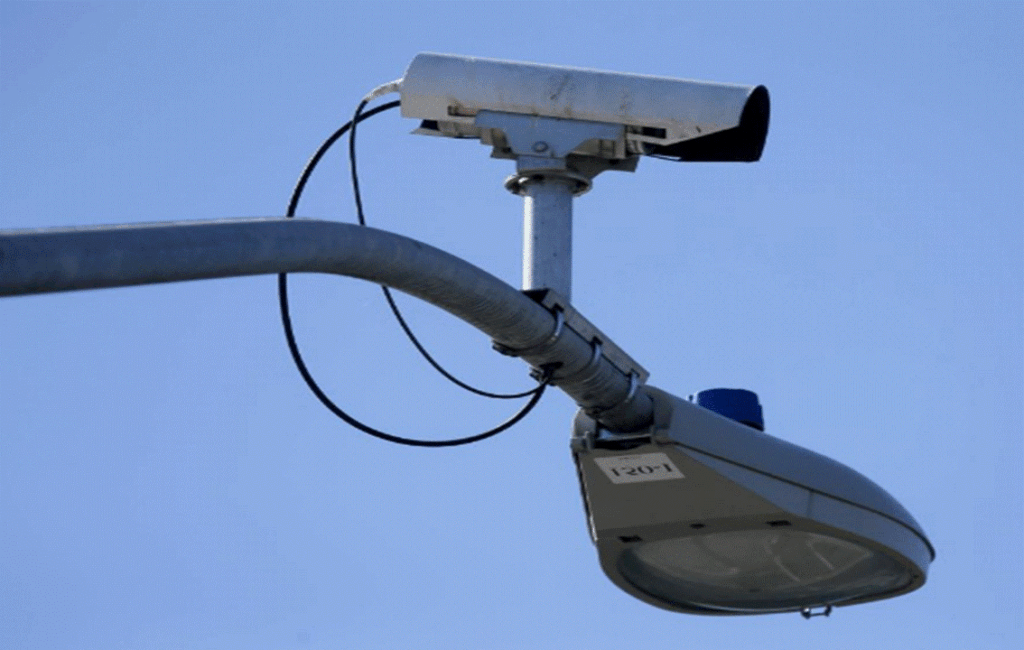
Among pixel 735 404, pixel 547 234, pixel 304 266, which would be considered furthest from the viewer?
pixel 735 404

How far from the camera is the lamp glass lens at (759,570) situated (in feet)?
26.6

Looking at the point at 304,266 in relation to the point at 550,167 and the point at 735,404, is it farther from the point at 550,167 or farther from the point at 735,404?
the point at 735,404

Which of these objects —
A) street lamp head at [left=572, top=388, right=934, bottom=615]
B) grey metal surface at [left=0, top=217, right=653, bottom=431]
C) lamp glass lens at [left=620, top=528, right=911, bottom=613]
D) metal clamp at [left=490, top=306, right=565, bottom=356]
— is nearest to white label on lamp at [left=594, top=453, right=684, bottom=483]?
→ street lamp head at [left=572, top=388, right=934, bottom=615]

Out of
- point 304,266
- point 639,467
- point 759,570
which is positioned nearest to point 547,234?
point 639,467

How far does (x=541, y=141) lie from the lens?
7.36m

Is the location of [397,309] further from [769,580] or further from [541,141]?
[769,580]

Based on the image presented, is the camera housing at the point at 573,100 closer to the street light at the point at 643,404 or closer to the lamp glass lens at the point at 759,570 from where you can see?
the street light at the point at 643,404

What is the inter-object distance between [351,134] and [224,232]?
2.33 meters

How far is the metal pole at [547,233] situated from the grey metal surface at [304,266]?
264 mm

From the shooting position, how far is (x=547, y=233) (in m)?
7.47

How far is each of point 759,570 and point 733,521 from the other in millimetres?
501

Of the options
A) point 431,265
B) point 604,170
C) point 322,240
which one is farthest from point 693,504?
point 322,240

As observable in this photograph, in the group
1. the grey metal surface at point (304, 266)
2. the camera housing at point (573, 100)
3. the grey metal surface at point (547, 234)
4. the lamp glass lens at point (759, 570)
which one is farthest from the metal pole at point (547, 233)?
the lamp glass lens at point (759, 570)

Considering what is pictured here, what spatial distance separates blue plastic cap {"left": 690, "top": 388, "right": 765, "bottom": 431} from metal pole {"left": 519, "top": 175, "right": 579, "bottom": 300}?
969 millimetres
